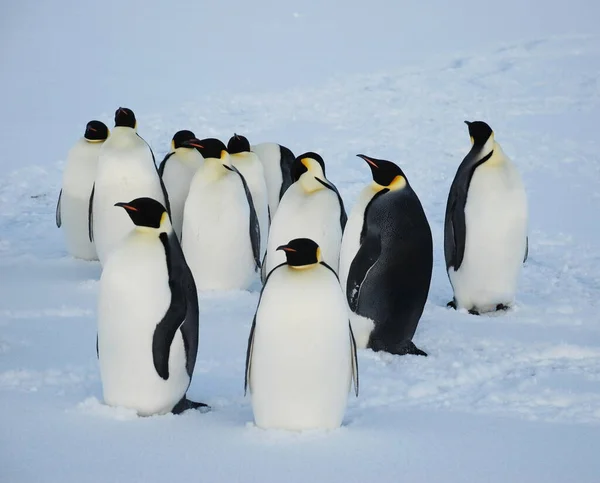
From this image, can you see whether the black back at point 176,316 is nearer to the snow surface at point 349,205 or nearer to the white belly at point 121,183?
the snow surface at point 349,205

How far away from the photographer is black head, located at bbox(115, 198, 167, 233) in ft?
11.7

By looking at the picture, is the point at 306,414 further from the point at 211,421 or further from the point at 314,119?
the point at 314,119

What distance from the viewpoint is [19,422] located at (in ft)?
10.7

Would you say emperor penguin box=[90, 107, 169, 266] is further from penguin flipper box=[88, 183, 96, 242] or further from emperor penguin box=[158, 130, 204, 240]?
emperor penguin box=[158, 130, 204, 240]

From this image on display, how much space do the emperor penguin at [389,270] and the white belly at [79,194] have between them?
2.49 meters

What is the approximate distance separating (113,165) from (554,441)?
3.44m

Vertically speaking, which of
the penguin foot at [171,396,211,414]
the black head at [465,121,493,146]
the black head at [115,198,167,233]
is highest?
the black head at [465,121,493,146]

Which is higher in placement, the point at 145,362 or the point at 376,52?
the point at 376,52

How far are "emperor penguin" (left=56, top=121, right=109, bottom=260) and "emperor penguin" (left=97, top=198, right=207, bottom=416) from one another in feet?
10.2

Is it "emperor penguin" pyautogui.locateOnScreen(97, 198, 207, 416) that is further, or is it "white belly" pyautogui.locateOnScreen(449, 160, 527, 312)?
"white belly" pyautogui.locateOnScreen(449, 160, 527, 312)

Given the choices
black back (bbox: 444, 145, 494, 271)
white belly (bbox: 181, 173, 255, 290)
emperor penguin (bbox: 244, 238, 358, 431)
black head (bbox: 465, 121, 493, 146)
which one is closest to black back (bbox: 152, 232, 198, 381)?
emperor penguin (bbox: 244, 238, 358, 431)

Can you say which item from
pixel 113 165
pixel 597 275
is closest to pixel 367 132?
pixel 597 275

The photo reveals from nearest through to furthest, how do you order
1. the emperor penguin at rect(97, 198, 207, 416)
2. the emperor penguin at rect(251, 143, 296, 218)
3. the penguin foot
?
the emperor penguin at rect(97, 198, 207, 416), the penguin foot, the emperor penguin at rect(251, 143, 296, 218)

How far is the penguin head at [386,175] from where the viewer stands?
16.0 ft
